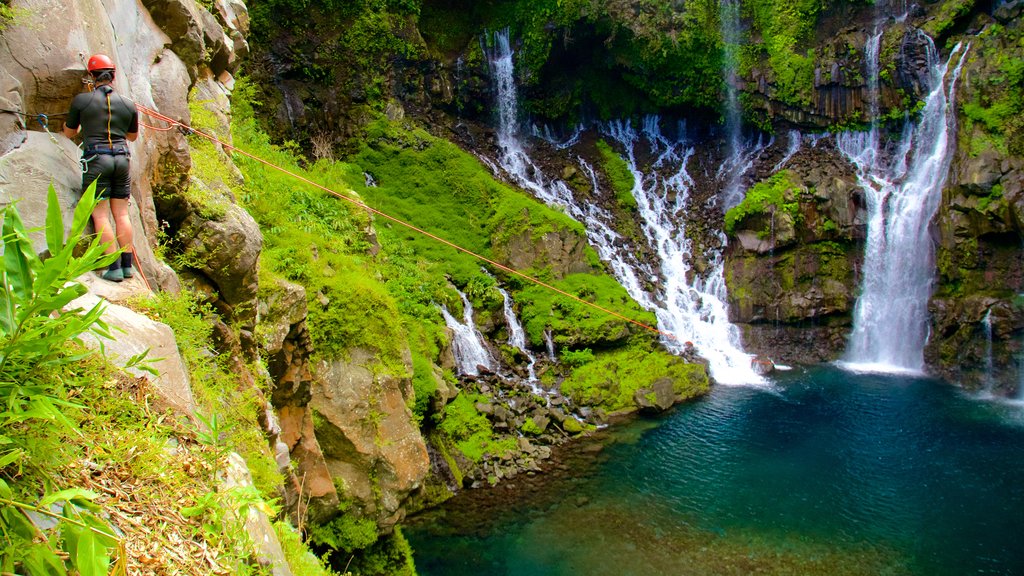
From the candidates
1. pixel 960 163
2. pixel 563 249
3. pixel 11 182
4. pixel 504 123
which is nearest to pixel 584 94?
pixel 504 123

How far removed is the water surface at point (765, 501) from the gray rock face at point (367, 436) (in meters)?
2.11

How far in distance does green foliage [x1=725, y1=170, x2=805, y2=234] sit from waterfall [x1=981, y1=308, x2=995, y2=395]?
6.73m

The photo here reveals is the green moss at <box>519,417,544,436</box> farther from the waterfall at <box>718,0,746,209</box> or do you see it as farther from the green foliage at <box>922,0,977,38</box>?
the green foliage at <box>922,0,977,38</box>

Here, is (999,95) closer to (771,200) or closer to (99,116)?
(771,200)

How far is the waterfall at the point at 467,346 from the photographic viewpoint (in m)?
16.7

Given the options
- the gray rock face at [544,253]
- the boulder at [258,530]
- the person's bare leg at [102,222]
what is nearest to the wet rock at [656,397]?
the gray rock face at [544,253]

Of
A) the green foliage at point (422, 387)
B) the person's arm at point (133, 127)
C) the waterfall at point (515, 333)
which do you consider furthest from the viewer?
the waterfall at point (515, 333)

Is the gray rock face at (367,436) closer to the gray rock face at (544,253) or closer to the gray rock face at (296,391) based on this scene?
the gray rock face at (296,391)

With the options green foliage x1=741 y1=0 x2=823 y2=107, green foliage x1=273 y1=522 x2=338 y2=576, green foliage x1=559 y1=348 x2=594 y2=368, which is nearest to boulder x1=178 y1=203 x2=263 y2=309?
green foliage x1=273 y1=522 x2=338 y2=576

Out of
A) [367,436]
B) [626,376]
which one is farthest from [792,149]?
[367,436]

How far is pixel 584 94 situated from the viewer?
96.0 feet

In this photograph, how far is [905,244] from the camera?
867 inches

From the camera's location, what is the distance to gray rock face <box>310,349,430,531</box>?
9297 mm

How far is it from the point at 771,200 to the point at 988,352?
850 centimetres
